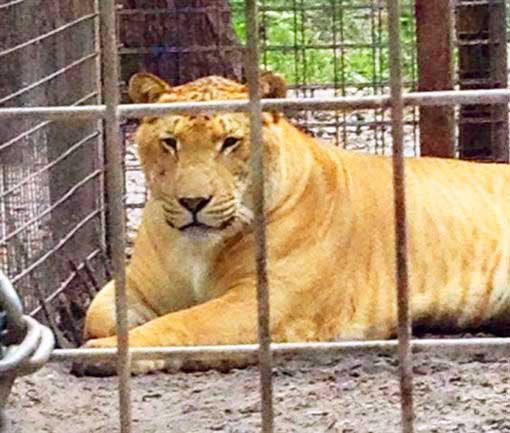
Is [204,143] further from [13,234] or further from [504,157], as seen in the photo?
[504,157]

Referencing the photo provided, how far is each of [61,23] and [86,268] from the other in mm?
723

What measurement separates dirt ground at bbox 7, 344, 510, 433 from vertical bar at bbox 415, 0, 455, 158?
1284 millimetres

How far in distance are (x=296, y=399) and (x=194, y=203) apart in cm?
64

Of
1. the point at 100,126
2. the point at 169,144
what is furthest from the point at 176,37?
the point at 169,144

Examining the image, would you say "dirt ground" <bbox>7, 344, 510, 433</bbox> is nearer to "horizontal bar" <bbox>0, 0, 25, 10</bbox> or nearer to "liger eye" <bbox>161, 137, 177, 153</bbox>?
"liger eye" <bbox>161, 137, 177, 153</bbox>

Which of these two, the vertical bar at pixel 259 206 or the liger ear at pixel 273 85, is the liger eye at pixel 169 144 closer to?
the liger ear at pixel 273 85

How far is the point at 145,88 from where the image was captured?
166 inches

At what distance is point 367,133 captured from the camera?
21.8 ft

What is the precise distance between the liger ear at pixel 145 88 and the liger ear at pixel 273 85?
0.35 m

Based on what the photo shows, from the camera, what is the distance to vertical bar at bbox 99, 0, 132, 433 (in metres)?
2.32

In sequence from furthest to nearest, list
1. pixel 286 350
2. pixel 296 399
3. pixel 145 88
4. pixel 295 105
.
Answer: pixel 145 88, pixel 296 399, pixel 286 350, pixel 295 105

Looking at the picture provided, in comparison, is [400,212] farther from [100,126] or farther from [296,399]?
[100,126]

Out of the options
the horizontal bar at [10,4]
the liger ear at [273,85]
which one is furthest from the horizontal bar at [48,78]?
the liger ear at [273,85]

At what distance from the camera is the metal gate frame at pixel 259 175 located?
230 centimetres
